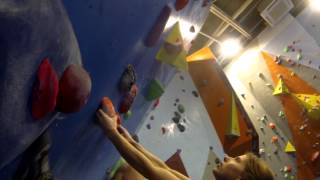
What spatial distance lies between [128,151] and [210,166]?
2.60 meters

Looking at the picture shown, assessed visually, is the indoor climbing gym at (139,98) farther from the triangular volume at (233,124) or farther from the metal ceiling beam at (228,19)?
the metal ceiling beam at (228,19)

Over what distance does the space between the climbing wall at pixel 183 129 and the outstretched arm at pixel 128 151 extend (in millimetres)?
1746

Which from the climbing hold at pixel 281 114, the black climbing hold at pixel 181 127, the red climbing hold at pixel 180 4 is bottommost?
the climbing hold at pixel 281 114

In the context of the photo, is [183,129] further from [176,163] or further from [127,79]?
[127,79]

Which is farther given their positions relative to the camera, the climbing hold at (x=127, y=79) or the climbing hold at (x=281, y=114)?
the climbing hold at (x=281, y=114)

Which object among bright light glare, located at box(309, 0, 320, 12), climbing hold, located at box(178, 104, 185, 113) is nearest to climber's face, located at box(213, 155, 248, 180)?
climbing hold, located at box(178, 104, 185, 113)

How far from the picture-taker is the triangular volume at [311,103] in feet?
15.6

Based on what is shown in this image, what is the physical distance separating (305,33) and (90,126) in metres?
4.48

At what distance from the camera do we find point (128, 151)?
4.57 ft

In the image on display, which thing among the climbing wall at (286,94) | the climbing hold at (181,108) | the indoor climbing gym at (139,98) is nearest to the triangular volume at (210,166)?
the indoor climbing gym at (139,98)

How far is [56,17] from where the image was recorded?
2.20ft

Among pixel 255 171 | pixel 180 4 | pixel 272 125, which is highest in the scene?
pixel 180 4

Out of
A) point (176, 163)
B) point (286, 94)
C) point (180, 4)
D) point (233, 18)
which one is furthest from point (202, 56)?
point (233, 18)

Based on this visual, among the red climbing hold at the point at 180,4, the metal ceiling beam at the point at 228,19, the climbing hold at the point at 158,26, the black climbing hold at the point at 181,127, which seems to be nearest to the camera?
the climbing hold at the point at 158,26
